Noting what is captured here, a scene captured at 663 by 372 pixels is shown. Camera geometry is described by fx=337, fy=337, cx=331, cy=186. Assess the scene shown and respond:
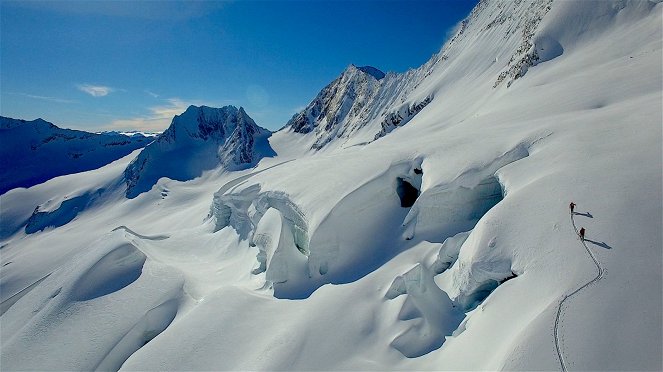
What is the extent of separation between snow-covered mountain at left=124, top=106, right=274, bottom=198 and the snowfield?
81749 millimetres

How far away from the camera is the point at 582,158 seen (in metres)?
13.4

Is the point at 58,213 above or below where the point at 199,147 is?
below

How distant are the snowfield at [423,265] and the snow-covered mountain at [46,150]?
502ft

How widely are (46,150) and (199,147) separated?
98920 mm

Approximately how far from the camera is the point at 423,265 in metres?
14.2

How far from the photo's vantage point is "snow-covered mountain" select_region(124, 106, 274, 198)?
4377 inches

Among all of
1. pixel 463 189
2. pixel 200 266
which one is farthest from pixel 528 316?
pixel 200 266

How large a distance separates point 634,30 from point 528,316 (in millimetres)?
43814

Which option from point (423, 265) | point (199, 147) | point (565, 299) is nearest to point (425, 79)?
point (423, 265)

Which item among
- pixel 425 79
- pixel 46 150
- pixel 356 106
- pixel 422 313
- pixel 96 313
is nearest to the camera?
pixel 422 313

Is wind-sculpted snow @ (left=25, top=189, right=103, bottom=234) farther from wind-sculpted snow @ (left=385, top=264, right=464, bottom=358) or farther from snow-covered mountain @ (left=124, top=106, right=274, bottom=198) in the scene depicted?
wind-sculpted snow @ (left=385, top=264, right=464, bottom=358)

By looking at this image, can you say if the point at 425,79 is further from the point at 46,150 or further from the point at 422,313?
the point at 46,150

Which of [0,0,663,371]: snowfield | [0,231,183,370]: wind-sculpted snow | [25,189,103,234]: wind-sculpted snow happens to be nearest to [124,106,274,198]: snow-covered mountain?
[25,189,103,234]: wind-sculpted snow

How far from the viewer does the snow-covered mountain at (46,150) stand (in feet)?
499
